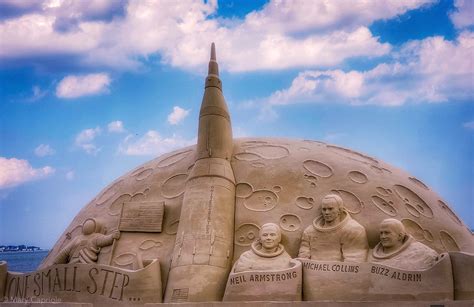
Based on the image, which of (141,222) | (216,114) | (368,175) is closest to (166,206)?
(141,222)

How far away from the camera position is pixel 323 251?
10906mm

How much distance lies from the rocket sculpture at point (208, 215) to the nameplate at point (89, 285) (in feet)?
1.36

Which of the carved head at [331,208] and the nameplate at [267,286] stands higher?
the carved head at [331,208]

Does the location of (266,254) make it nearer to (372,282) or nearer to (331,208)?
(331,208)

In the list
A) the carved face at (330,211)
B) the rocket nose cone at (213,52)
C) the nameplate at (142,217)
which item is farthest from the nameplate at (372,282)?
the rocket nose cone at (213,52)

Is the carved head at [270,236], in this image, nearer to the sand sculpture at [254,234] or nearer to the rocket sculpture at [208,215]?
the sand sculpture at [254,234]

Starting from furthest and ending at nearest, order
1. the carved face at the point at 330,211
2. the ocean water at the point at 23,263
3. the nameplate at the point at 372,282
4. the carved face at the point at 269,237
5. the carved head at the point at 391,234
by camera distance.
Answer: the ocean water at the point at 23,263, the carved face at the point at 330,211, the carved face at the point at 269,237, the carved head at the point at 391,234, the nameplate at the point at 372,282

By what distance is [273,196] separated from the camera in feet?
40.3

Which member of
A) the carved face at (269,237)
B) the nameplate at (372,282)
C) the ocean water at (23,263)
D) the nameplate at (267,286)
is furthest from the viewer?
the ocean water at (23,263)

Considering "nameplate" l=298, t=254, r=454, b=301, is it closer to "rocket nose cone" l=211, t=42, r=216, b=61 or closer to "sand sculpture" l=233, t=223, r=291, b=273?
"sand sculpture" l=233, t=223, r=291, b=273

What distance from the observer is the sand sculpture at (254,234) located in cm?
1003

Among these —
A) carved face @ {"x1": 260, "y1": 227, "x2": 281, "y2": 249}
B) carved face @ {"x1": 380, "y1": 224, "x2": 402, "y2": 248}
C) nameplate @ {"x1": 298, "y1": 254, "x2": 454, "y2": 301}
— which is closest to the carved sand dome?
carved face @ {"x1": 260, "y1": 227, "x2": 281, "y2": 249}

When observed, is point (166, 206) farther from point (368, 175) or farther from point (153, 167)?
point (368, 175)

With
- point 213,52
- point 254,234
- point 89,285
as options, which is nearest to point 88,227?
point 89,285
